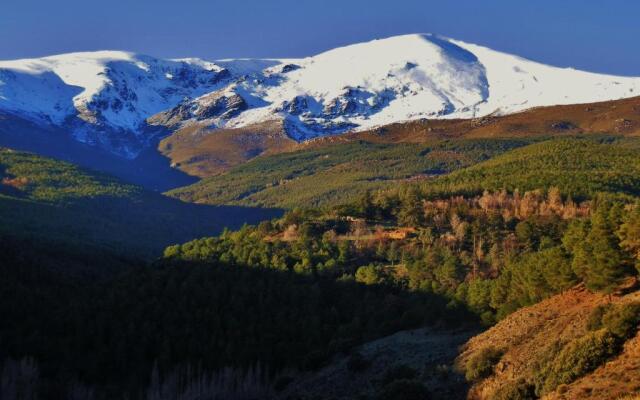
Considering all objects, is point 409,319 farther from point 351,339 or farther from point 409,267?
point 409,267

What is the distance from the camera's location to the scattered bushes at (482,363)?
57.6m

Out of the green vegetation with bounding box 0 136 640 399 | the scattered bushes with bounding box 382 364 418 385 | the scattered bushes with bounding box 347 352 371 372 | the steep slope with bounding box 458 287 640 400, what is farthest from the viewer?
the scattered bushes with bounding box 347 352 371 372

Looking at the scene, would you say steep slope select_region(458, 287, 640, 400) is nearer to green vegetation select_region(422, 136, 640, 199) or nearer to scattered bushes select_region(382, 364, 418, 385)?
scattered bushes select_region(382, 364, 418, 385)

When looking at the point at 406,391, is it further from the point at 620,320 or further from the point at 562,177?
the point at 562,177

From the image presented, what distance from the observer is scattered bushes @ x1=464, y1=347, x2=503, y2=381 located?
57.6 metres

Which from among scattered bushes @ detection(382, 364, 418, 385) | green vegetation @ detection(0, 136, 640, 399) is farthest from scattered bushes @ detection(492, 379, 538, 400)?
scattered bushes @ detection(382, 364, 418, 385)

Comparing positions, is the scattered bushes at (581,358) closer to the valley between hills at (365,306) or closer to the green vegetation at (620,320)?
the valley between hills at (365,306)

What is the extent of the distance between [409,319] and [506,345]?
2867 cm

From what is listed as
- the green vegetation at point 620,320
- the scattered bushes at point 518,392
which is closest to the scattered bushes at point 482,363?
the scattered bushes at point 518,392

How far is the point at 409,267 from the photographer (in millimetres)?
108750

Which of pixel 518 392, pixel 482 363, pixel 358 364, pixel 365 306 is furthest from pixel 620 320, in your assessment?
pixel 365 306

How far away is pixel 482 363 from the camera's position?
57.8 meters

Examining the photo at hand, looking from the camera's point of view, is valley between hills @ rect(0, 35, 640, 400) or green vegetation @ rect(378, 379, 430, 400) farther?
valley between hills @ rect(0, 35, 640, 400)

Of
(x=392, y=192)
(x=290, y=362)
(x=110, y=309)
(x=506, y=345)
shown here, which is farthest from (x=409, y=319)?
(x=392, y=192)
